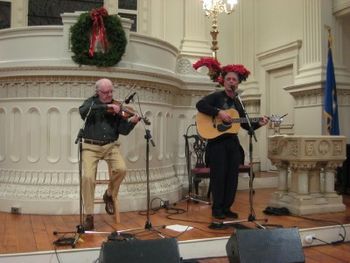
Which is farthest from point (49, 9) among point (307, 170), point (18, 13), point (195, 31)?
point (307, 170)

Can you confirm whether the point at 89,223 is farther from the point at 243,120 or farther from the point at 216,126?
the point at 243,120

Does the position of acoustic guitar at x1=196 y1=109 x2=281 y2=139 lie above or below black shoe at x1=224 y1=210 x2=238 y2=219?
above

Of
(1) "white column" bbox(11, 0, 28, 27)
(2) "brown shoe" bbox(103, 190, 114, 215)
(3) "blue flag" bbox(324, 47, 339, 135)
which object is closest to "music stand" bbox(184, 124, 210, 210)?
(2) "brown shoe" bbox(103, 190, 114, 215)

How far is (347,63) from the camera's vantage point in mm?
7266

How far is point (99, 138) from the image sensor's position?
3969 mm

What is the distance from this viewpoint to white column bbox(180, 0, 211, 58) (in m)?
7.39

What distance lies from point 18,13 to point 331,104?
520cm

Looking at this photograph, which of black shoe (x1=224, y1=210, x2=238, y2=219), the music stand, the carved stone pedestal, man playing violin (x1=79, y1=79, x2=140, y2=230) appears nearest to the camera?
man playing violin (x1=79, y1=79, x2=140, y2=230)

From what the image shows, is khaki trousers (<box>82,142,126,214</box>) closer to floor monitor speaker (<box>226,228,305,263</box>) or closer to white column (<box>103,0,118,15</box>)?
floor monitor speaker (<box>226,228,305,263</box>)

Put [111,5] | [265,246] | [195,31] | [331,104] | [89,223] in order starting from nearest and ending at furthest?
[265,246] → [89,223] → [331,104] → [195,31] → [111,5]

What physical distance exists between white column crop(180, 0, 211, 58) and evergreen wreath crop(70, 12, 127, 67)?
276cm

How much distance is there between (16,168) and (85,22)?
1800 mm

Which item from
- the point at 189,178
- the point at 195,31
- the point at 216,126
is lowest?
the point at 189,178

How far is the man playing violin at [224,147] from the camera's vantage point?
4262mm
